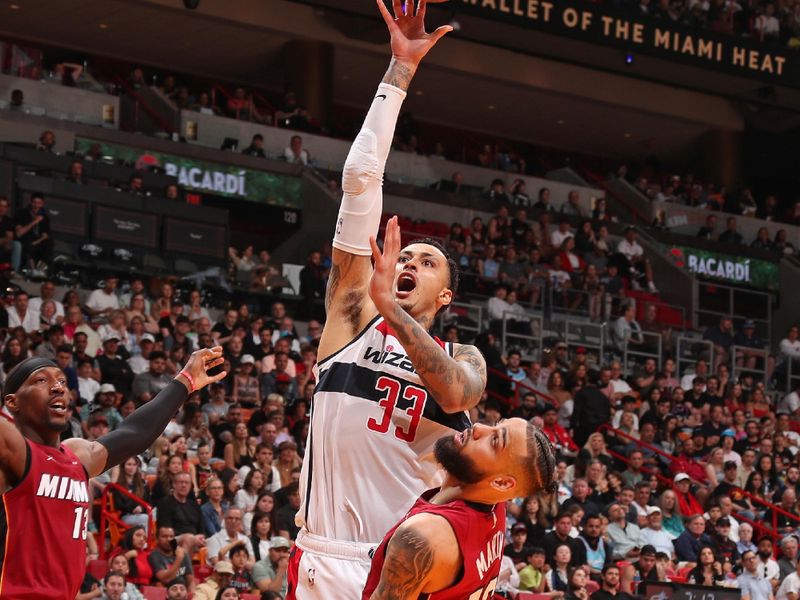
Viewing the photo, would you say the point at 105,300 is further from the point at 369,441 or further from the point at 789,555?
the point at 369,441

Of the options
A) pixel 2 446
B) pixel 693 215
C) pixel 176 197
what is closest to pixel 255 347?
pixel 176 197

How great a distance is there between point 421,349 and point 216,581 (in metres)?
7.72

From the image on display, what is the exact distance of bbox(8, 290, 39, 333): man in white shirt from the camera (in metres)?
15.9

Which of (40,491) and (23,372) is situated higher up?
(23,372)

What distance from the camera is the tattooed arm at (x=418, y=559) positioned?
408 centimetres

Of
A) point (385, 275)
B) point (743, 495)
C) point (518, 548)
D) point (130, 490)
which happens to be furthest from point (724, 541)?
point (385, 275)

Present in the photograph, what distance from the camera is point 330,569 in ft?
16.6

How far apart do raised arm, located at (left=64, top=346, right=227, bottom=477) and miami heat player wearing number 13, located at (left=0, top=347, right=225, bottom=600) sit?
24 mm

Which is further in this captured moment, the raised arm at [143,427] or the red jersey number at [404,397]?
the raised arm at [143,427]

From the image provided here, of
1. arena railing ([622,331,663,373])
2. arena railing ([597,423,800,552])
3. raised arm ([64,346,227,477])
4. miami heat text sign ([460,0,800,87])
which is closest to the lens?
raised arm ([64,346,227,477])

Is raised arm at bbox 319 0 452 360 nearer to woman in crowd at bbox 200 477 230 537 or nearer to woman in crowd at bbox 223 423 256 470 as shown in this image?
woman in crowd at bbox 200 477 230 537

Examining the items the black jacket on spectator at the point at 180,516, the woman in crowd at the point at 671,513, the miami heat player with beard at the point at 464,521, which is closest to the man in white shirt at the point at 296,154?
the woman in crowd at the point at 671,513

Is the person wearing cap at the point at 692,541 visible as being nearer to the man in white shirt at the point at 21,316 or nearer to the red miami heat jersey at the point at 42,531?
the man in white shirt at the point at 21,316

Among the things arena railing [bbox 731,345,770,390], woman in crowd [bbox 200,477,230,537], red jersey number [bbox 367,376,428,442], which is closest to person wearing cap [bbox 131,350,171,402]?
woman in crowd [bbox 200,477,230,537]
